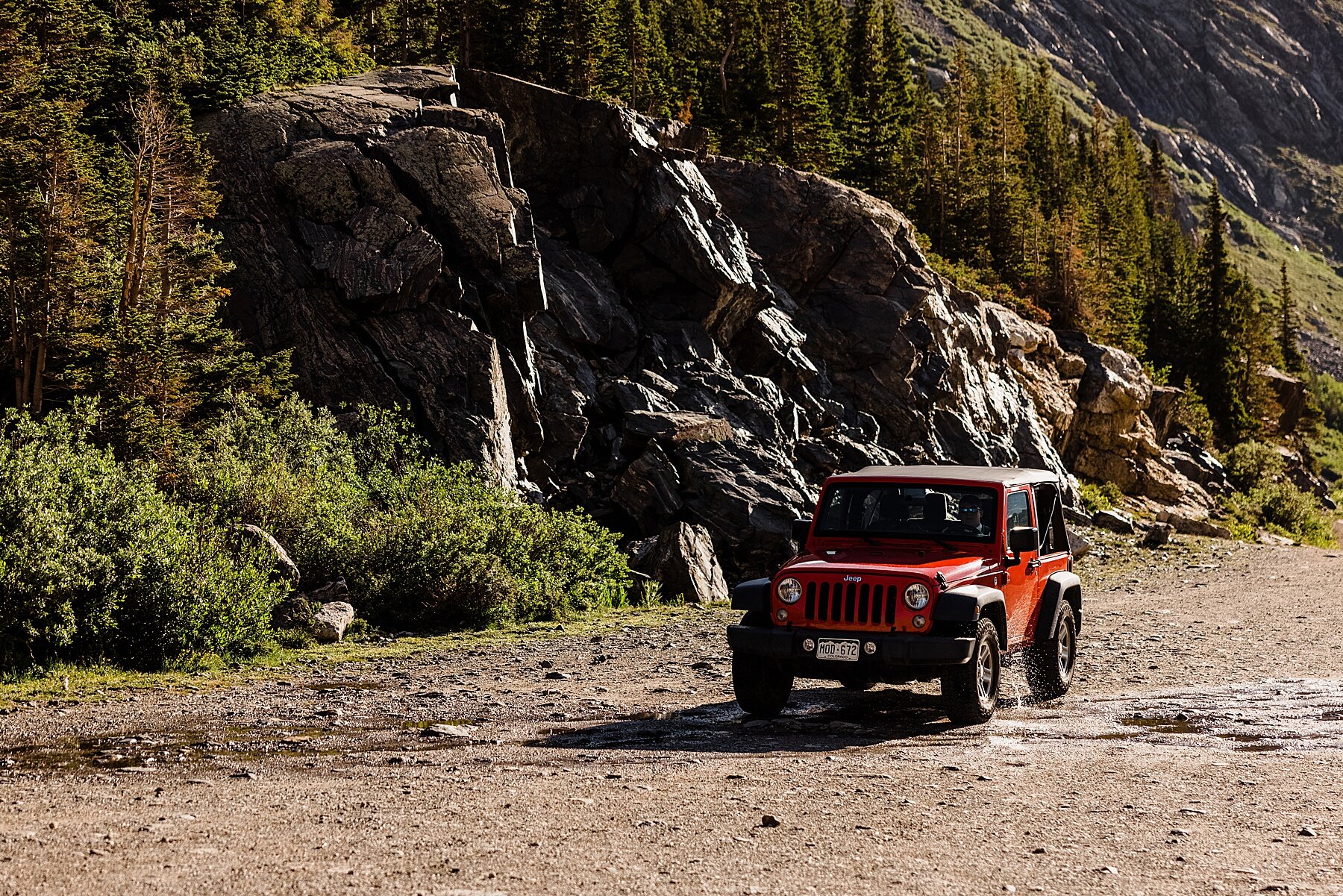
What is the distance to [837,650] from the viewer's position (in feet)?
35.0

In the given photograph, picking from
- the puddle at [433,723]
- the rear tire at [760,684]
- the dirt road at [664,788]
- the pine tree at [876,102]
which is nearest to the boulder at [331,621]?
the dirt road at [664,788]

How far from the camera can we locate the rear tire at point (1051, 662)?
12.7 meters

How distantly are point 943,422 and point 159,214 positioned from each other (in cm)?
2728

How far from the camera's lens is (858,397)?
39469 millimetres

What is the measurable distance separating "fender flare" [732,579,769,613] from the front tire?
1.87 meters

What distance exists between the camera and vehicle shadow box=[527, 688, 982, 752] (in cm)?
1026

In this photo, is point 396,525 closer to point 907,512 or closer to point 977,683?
point 907,512

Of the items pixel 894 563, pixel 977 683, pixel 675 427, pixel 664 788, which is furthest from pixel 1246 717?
pixel 675 427

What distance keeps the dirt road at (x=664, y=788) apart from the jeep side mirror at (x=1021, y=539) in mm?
1720

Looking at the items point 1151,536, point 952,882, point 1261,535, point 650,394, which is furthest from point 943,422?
point 952,882

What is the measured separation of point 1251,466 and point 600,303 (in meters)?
49.2

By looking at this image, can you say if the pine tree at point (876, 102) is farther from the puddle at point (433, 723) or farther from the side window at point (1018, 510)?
the puddle at point (433, 723)

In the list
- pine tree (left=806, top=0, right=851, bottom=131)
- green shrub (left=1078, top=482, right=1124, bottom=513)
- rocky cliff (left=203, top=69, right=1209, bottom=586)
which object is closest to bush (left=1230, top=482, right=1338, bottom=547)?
green shrub (left=1078, top=482, right=1124, bottom=513)

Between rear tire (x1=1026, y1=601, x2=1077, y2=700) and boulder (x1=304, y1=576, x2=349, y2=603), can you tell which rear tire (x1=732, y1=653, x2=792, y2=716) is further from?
boulder (x1=304, y1=576, x2=349, y2=603)
